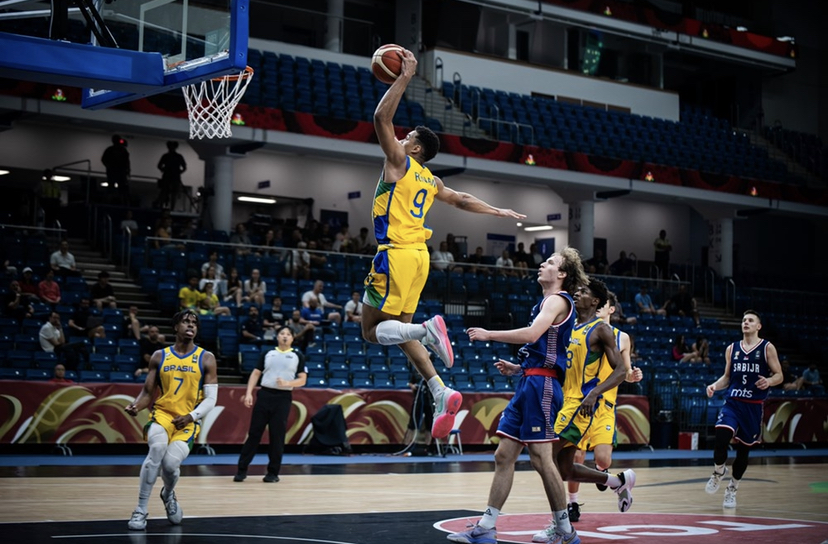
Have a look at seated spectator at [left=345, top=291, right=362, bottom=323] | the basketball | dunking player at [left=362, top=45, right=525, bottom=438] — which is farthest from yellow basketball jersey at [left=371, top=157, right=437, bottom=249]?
seated spectator at [left=345, top=291, right=362, bottom=323]

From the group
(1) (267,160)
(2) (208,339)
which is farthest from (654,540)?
(1) (267,160)

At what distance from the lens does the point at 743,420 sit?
12086 millimetres

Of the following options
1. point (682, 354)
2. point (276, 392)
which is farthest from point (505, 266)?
point (276, 392)

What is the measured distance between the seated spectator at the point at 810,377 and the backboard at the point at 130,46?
20.0m

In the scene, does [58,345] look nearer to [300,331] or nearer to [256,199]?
[300,331]

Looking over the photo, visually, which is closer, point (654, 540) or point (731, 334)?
point (654, 540)

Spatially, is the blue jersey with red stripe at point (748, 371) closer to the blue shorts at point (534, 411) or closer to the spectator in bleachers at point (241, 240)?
the blue shorts at point (534, 411)

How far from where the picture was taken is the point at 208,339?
63.4ft

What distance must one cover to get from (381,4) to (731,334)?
15443 mm

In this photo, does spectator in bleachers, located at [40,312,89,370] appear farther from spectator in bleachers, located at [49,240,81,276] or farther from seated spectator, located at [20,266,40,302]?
spectator in bleachers, located at [49,240,81,276]

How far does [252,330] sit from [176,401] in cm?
1016

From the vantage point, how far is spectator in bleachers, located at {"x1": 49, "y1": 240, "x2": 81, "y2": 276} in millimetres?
19625

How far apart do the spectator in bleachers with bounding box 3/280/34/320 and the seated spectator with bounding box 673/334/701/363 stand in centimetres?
1476

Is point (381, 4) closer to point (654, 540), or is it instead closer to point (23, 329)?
point (23, 329)
